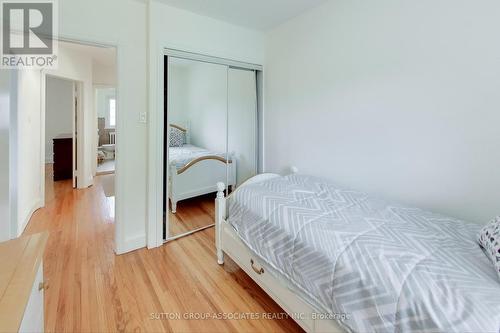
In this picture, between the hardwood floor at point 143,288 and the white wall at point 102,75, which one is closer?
the hardwood floor at point 143,288

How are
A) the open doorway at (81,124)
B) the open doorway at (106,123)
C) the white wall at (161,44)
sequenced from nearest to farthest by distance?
1. the white wall at (161,44)
2. the open doorway at (81,124)
3. the open doorway at (106,123)

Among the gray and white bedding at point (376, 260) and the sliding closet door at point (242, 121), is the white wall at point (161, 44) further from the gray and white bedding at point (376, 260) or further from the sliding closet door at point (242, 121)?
the gray and white bedding at point (376, 260)

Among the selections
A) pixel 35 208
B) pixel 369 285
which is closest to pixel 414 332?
pixel 369 285

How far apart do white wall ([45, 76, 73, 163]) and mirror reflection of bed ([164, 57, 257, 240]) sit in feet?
20.2

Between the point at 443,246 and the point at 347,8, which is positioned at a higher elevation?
the point at 347,8

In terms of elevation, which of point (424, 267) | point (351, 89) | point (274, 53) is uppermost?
point (274, 53)

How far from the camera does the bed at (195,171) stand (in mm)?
2721

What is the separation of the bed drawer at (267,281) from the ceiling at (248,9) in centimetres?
216

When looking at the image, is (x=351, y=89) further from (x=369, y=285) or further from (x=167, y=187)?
(x=167, y=187)

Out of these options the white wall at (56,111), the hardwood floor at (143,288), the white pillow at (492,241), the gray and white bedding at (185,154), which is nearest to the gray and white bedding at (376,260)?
the white pillow at (492,241)

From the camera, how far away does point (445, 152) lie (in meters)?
1.66

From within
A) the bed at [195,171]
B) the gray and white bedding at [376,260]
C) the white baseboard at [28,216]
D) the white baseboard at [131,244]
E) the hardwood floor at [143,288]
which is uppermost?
the bed at [195,171]

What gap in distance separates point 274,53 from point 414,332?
3.00 meters

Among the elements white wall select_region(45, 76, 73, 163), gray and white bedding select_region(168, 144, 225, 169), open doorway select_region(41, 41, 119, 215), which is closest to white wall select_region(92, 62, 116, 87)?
open doorway select_region(41, 41, 119, 215)
